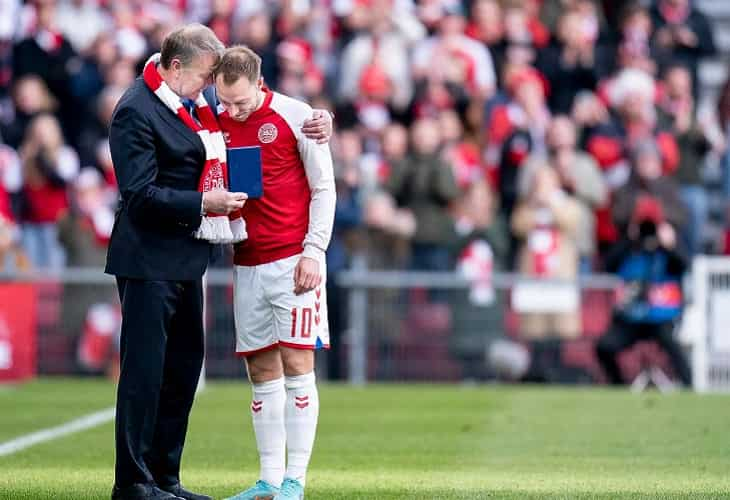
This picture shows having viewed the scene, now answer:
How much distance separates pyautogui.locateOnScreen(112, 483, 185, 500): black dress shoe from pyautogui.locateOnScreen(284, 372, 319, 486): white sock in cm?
61

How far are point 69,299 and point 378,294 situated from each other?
3045mm

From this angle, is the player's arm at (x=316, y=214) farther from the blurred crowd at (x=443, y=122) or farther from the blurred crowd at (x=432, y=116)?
the blurred crowd at (x=432, y=116)

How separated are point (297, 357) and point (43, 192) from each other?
35.8 feet

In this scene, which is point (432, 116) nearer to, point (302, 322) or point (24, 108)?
point (24, 108)

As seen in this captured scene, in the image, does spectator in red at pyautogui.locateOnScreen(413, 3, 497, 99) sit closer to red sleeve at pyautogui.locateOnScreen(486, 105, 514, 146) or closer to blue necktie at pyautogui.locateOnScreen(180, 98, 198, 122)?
red sleeve at pyautogui.locateOnScreen(486, 105, 514, 146)

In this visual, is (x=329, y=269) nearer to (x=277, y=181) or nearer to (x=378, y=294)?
(x=378, y=294)

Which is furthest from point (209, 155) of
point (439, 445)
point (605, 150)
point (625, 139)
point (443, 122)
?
point (625, 139)

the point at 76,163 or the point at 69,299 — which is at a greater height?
the point at 76,163

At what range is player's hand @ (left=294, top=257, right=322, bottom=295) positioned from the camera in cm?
870

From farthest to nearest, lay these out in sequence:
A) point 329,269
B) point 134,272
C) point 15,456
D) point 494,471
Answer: point 329,269 < point 15,456 < point 494,471 < point 134,272

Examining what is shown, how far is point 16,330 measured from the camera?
17734 mm

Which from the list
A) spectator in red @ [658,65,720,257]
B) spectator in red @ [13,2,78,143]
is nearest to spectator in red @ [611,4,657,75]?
spectator in red @ [658,65,720,257]

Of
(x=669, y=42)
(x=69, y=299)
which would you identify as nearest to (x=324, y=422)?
(x=69, y=299)

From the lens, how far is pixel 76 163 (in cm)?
1950
